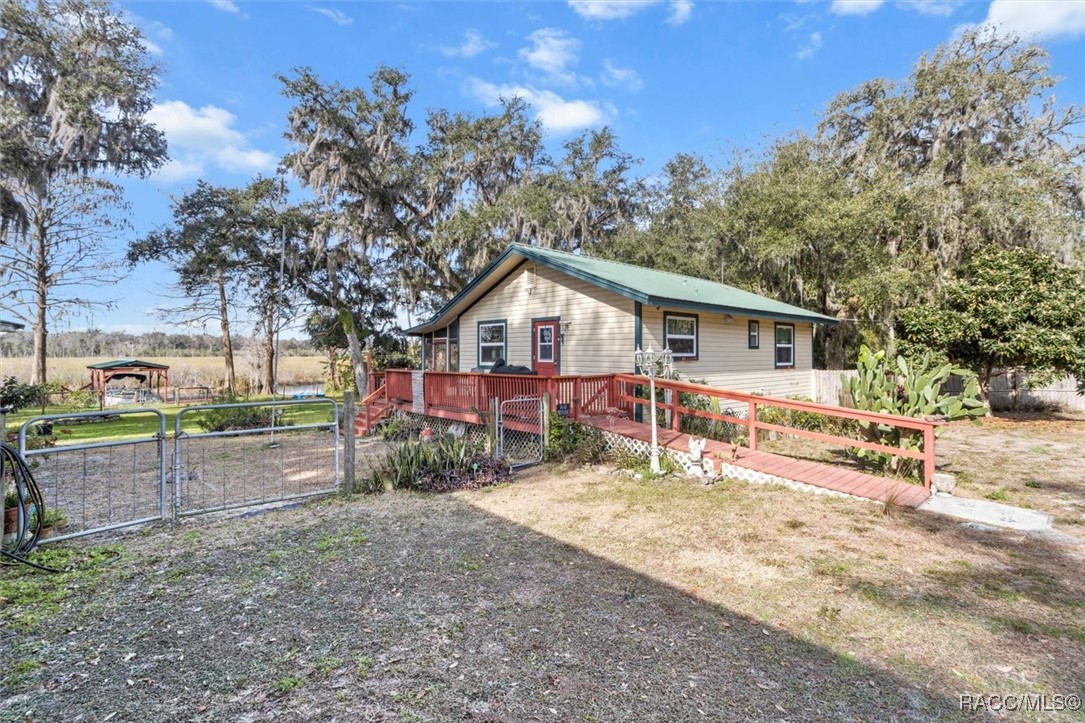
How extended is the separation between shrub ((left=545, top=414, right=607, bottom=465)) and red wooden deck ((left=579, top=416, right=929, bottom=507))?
0.34m

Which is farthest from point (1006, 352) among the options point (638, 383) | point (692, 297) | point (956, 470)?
point (638, 383)

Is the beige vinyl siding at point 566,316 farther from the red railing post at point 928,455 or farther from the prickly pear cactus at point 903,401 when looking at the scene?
the red railing post at point 928,455

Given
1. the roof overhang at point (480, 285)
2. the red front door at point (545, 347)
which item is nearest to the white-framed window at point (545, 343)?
the red front door at point (545, 347)

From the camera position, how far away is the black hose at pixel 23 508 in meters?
4.02

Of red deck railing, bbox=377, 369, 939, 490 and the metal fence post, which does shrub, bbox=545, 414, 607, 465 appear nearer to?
red deck railing, bbox=377, 369, 939, 490

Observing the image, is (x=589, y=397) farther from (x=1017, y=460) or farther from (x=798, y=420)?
(x=1017, y=460)

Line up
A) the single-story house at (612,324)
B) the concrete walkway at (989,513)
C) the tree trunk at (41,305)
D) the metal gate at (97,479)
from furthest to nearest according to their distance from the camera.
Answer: the tree trunk at (41,305)
the single-story house at (612,324)
the concrete walkway at (989,513)
the metal gate at (97,479)

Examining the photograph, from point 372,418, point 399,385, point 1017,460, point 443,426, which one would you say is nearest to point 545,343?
point 443,426

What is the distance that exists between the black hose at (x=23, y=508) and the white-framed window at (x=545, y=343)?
9.37 m

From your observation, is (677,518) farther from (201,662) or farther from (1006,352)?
(1006,352)

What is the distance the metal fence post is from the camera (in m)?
5.98

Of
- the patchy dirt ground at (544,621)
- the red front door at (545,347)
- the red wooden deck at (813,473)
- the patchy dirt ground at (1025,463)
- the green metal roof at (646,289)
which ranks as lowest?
the patchy dirt ground at (1025,463)

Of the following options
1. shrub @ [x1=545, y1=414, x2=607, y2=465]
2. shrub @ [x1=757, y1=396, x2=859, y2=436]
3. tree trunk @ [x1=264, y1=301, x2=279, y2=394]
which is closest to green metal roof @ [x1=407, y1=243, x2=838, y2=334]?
shrub @ [x1=757, y1=396, x2=859, y2=436]

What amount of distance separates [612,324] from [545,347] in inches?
83.2
